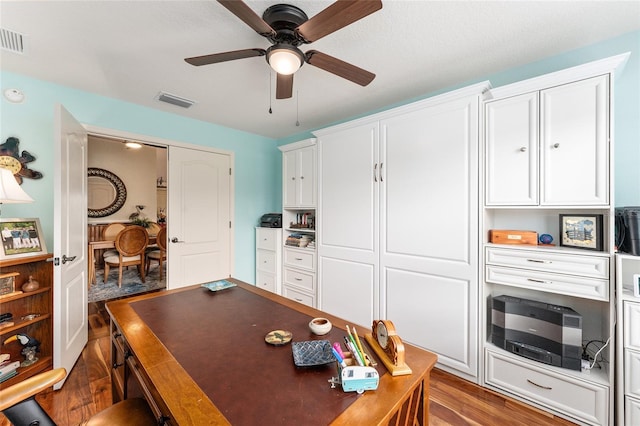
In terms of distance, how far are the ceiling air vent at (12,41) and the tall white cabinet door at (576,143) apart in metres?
3.48

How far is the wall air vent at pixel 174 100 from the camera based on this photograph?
8.50 feet

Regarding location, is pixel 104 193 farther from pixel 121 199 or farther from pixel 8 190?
pixel 8 190

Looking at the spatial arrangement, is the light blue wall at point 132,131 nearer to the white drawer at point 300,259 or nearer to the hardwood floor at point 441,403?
the white drawer at point 300,259

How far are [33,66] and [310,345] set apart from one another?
3.00 metres

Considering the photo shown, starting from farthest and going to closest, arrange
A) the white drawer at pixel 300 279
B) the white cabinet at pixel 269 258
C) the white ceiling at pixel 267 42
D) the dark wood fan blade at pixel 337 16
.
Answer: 1. the white cabinet at pixel 269 258
2. the white drawer at pixel 300 279
3. the white ceiling at pixel 267 42
4. the dark wood fan blade at pixel 337 16

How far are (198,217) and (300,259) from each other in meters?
1.41

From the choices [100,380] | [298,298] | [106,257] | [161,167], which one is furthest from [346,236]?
[161,167]

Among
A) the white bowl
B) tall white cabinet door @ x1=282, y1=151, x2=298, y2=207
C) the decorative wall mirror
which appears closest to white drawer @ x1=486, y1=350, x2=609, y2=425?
the white bowl

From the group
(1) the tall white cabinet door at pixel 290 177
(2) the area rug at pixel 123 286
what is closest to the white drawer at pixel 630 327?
(1) the tall white cabinet door at pixel 290 177

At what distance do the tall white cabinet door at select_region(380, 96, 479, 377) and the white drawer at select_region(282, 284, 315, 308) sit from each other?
3.29 ft

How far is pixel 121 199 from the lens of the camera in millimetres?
5438

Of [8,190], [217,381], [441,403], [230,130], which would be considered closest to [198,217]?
[230,130]

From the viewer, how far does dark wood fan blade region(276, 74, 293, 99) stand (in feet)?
5.43

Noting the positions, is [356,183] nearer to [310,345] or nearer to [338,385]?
[310,345]
